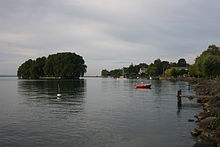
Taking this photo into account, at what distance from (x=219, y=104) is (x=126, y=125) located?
41.2ft

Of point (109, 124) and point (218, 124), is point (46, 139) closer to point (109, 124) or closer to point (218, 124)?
point (109, 124)

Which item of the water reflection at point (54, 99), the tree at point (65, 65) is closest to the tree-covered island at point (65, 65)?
the tree at point (65, 65)

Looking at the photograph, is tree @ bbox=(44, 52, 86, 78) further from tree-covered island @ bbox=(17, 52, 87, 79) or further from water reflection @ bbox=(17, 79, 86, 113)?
water reflection @ bbox=(17, 79, 86, 113)

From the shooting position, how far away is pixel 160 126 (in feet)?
78.2

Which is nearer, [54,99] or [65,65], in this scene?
[54,99]

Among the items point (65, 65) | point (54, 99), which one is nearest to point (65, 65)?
point (65, 65)

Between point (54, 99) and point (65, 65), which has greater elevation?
point (65, 65)

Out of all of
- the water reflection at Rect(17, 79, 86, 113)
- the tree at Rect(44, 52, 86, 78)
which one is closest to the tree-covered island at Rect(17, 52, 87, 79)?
the tree at Rect(44, 52, 86, 78)

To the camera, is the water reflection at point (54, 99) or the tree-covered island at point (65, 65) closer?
the water reflection at point (54, 99)

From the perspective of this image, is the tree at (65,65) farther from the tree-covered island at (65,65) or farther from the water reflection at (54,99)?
the water reflection at (54,99)

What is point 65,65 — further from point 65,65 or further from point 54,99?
point 54,99

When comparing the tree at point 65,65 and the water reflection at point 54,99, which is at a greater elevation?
the tree at point 65,65

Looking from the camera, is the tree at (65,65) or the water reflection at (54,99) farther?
the tree at (65,65)

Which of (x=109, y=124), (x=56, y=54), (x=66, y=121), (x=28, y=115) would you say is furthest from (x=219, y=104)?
(x=56, y=54)
